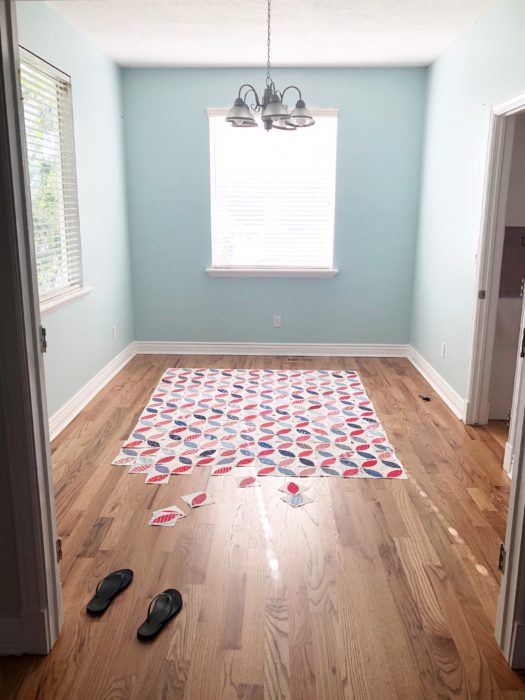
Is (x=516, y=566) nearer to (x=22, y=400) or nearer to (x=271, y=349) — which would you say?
(x=22, y=400)

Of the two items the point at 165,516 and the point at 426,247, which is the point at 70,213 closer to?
the point at 165,516

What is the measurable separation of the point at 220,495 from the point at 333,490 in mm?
585

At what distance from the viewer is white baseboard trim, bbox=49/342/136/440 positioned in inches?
152

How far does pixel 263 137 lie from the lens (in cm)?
546

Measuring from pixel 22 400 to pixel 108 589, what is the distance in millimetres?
→ 893

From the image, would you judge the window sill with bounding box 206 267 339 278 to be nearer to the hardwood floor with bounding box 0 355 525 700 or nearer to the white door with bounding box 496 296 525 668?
the hardwood floor with bounding box 0 355 525 700

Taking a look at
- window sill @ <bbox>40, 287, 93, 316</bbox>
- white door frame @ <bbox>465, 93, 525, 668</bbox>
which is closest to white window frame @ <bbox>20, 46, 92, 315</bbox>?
window sill @ <bbox>40, 287, 93, 316</bbox>

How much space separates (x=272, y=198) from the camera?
558cm

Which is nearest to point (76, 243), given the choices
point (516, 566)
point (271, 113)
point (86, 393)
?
point (86, 393)

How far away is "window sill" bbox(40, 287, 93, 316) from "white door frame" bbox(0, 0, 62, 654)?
1.87m

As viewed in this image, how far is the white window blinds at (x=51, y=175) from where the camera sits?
3.59 meters

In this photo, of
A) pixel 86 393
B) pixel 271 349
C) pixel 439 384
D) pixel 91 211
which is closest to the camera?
pixel 86 393

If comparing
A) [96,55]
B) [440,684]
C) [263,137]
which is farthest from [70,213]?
[440,684]

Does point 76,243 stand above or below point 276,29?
below
